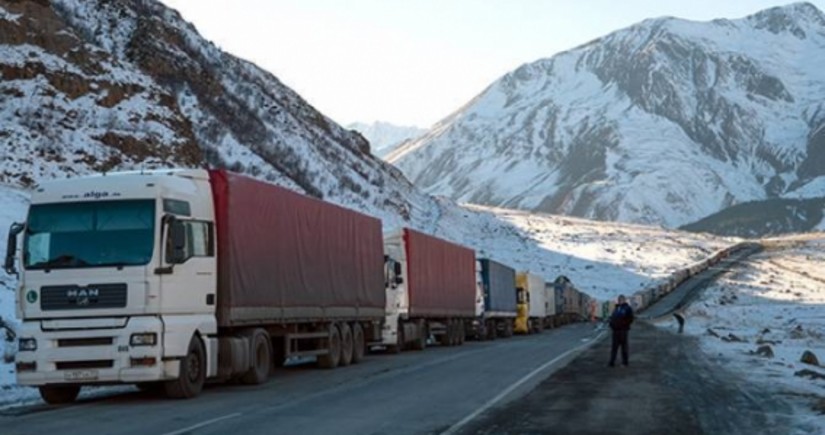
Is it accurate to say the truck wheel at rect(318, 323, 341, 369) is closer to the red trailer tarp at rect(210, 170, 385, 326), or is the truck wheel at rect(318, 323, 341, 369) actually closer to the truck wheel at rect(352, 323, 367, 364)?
the red trailer tarp at rect(210, 170, 385, 326)

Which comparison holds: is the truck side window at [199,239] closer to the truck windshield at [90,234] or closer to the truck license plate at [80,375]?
the truck windshield at [90,234]

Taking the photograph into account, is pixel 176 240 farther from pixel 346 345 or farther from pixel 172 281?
pixel 346 345

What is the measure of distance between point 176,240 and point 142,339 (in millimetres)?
1581

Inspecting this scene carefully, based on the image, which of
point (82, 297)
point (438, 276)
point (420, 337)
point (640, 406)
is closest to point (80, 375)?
point (82, 297)

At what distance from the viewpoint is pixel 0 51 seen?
176 ft

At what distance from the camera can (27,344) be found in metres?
17.1

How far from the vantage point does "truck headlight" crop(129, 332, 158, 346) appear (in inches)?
671

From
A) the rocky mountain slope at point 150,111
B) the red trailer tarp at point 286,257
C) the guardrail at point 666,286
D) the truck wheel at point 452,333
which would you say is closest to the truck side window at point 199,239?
the red trailer tarp at point 286,257

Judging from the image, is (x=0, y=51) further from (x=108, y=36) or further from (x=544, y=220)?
(x=544, y=220)

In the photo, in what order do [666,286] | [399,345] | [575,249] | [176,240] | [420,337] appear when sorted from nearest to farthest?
1. [176,240]
2. [399,345]
3. [420,337]
4. [666,286]
5. [575,249]

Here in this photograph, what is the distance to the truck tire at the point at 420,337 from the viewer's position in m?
36.7

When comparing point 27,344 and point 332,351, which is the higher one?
point 27,344

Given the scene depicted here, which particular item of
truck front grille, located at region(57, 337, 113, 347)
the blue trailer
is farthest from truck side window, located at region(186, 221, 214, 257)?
the blue trailer

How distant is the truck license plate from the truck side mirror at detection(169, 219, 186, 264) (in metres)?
2.02
